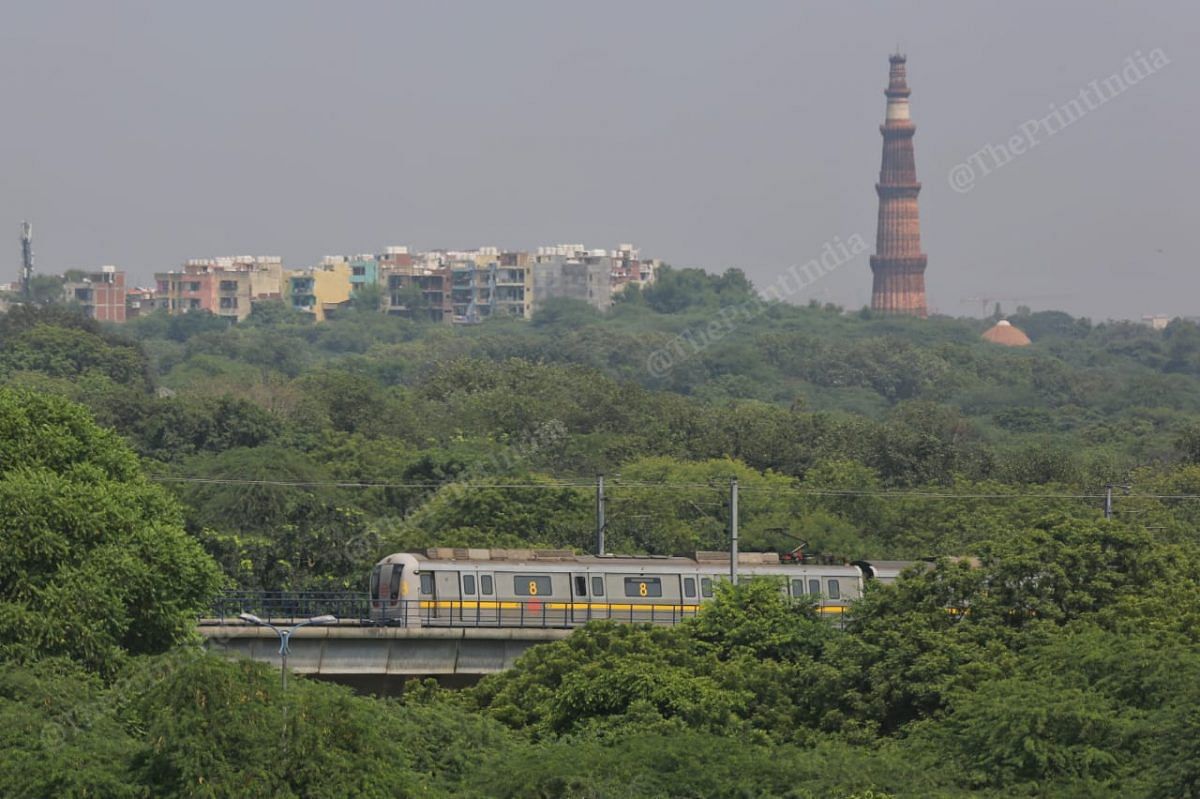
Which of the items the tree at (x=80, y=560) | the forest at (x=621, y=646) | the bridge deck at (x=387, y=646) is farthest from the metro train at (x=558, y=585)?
the tree at (x=80, y=560)

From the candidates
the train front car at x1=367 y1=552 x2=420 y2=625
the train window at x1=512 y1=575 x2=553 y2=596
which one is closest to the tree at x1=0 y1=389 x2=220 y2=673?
the train front car at x1=367 y1=552 x2=420 y2=625

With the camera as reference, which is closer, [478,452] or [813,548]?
[813,548]

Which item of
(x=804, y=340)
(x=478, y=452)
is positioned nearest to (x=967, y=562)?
(x=478, y=452)

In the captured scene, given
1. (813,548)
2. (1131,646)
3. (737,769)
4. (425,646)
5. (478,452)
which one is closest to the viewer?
(737,769)

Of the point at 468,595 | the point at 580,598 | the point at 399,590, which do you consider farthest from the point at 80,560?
the point at 580,598

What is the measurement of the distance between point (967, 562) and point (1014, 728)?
8815 mm

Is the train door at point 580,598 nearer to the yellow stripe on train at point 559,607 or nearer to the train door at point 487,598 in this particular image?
the yellow stripe on train at point 559,607

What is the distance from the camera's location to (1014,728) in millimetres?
34906

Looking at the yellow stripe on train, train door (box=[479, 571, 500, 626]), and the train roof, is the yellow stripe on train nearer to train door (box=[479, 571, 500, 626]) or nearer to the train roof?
train door (box=[479, 571, 500, 626])

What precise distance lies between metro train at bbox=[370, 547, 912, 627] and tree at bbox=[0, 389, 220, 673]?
9.43 m

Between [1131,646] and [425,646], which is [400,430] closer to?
[425,646]

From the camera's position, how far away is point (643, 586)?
172 ft

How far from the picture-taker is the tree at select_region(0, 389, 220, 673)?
121 feet

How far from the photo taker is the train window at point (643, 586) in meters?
52.1
